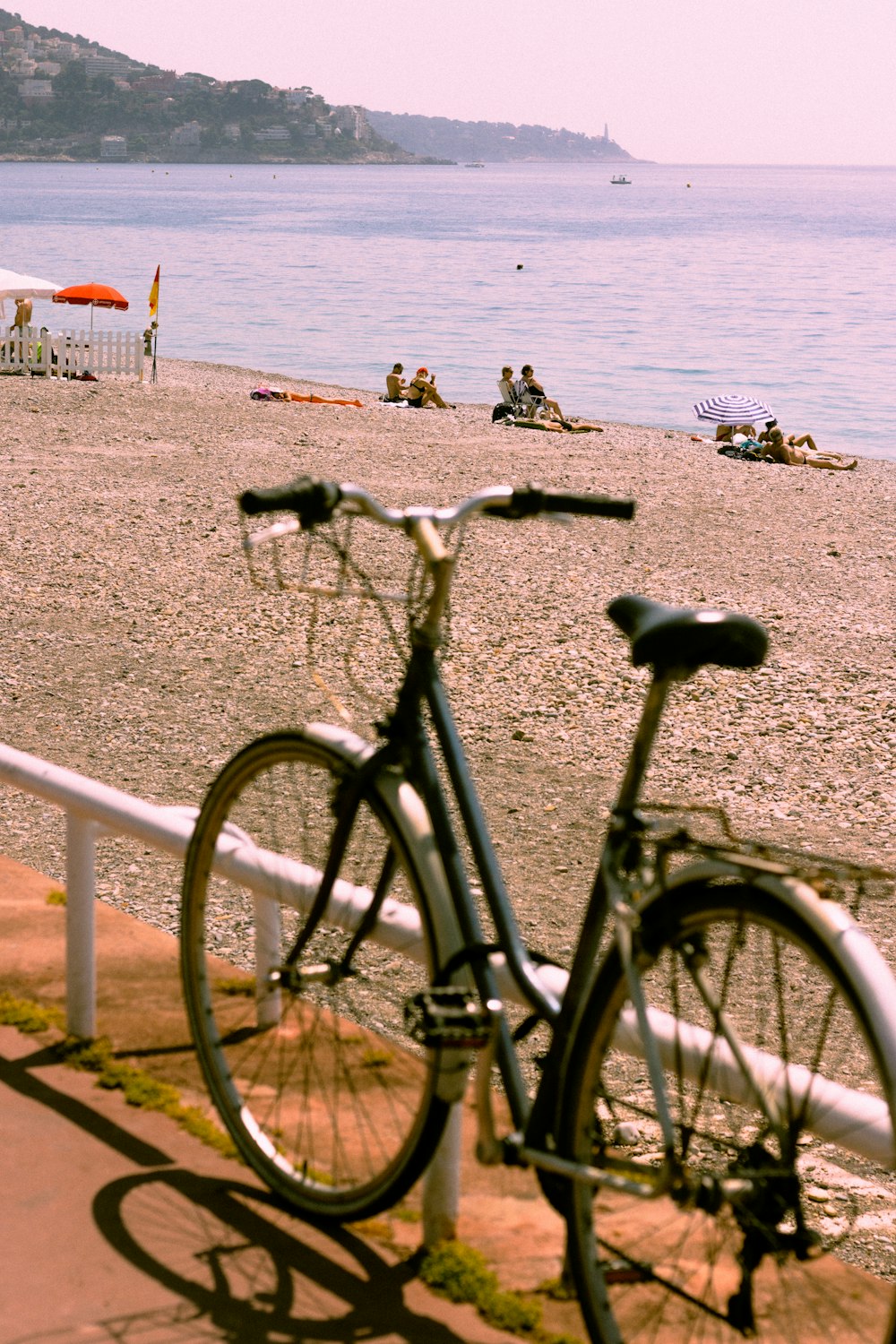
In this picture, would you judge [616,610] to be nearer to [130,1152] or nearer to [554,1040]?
[554,1040]

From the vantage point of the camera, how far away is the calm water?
183 ft

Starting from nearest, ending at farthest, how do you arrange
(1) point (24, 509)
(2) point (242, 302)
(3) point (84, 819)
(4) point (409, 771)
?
(4) point (409, 771) → (3) point (84, 819) → (1) point (24, 509) → (2) point (242, 302)

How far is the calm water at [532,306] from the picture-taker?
55.9m

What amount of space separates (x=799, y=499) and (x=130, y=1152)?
15.3m

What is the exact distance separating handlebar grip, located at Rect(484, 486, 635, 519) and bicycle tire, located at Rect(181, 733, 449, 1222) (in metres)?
0.56

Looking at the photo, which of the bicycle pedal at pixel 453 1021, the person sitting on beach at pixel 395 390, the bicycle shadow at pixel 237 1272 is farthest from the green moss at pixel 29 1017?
the person sitting on beach at pixel 395 390

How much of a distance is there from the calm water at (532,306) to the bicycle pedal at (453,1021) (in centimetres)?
4251

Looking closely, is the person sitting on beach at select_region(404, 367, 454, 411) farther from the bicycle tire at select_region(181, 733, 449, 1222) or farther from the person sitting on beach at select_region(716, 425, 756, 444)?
the bicycle tire at select_region(181, 733, 449, 1222)

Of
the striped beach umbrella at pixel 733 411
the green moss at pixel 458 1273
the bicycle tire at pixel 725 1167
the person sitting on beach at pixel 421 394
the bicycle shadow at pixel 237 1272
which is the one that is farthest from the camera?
the person sitting on beach at pixel 421 394

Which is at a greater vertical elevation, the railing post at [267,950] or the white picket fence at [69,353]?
the white picket fence at [69,353]

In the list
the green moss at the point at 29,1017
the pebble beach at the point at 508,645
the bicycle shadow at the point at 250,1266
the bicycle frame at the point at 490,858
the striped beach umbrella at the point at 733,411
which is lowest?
the pebble beach at the point at 508,645

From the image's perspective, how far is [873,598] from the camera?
12508 mm

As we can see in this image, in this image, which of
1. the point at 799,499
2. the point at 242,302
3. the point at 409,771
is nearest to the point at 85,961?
the point at 409,771

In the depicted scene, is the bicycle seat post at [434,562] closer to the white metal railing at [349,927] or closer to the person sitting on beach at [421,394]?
the white metal railing at [349,927]
